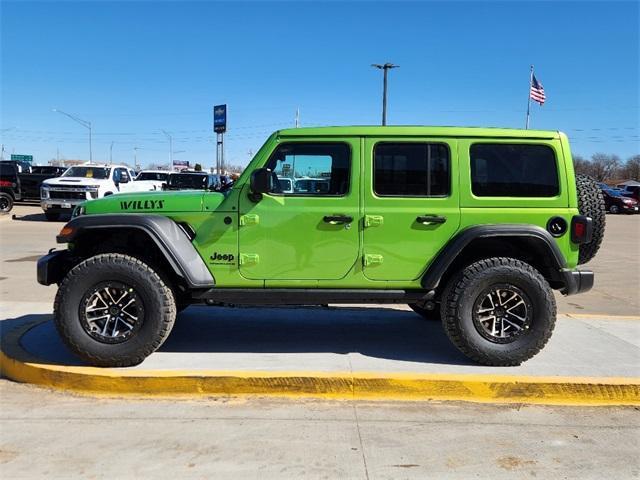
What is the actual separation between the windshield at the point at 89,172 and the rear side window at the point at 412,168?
1766 centimetres

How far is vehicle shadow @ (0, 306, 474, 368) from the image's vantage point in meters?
4.97

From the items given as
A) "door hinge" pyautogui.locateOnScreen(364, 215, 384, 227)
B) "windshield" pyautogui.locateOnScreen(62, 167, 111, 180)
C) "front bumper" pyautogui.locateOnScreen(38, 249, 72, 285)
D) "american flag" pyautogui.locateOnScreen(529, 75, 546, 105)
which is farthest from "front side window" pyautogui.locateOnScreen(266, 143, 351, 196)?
"american flag" pyautogui.locateOnScreen(529, 75, 546, 105)

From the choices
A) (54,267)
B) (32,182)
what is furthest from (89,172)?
(54,267)

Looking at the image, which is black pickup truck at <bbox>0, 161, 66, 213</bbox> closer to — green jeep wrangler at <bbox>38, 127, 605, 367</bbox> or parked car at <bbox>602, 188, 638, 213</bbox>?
green jeep wrangler at <bbox>38, 127, 605, 367</bbox>

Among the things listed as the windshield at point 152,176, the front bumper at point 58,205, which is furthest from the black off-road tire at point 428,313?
the windshield at point 152,176

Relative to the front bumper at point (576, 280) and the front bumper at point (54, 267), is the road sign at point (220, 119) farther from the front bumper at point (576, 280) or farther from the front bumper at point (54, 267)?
the front bumper at point (576, 280)

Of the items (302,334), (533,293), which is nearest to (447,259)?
(533,293)

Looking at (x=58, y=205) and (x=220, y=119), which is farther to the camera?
(x=220, y=119)

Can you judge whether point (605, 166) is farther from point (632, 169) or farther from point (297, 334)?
point (297, 334)

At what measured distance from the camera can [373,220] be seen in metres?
4.54

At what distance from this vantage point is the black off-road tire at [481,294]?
4516 mm

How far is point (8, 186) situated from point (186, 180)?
8549 millimetres

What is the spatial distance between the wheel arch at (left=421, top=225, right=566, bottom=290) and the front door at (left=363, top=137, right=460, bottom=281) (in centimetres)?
10

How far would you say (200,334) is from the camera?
18.1 feet
